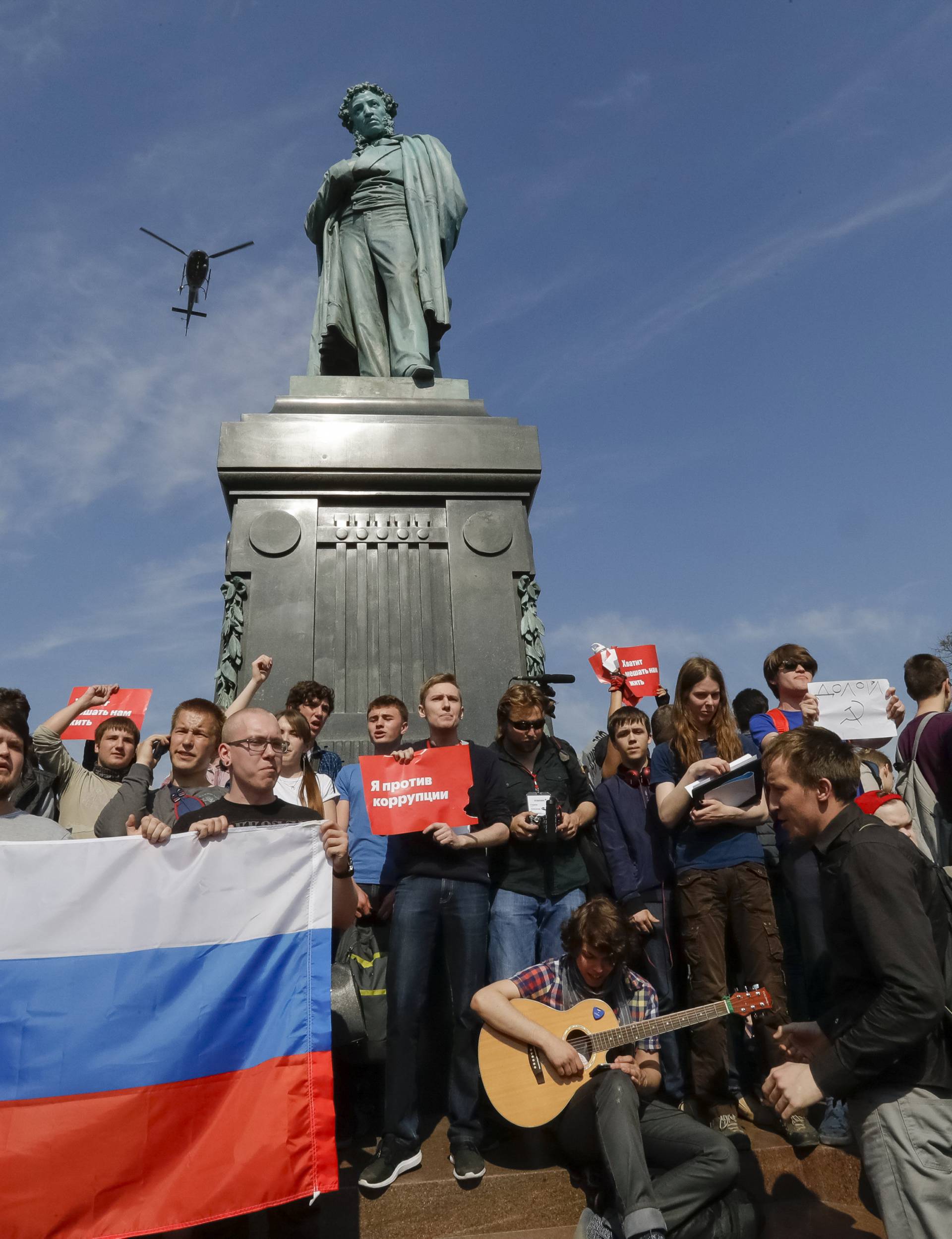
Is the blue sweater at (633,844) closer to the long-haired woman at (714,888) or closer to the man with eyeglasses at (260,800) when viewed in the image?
the long-haired woman at (714,888)

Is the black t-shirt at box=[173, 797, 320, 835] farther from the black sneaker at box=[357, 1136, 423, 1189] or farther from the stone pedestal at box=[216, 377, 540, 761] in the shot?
the stone pedestal at box=[216, 377, 540, 761]

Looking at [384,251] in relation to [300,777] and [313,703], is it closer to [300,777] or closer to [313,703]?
[313,703]

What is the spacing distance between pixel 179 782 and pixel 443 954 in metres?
1.54

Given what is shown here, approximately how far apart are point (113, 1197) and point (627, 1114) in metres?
1.88

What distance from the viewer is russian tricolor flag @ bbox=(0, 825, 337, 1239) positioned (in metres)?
3.31

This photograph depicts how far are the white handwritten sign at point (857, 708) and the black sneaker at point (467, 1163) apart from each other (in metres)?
3.36

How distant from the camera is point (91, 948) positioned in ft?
11.9

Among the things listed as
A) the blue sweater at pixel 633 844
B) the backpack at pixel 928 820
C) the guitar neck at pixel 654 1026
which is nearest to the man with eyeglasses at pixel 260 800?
the guitar neck at pixel 654 1026

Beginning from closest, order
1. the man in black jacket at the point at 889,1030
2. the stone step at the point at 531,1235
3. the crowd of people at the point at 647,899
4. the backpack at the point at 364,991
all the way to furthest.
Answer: the man in black jacket at the point at 889,1030 < the crowd of people at the point at 647,899 < the stone step at the point at 531,1235 < the backpack at the point at 364,991

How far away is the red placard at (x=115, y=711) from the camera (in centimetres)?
743

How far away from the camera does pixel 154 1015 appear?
11.7 feet

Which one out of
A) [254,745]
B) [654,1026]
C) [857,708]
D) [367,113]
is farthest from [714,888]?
[367,113]

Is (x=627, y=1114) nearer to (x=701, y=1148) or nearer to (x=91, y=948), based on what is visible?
(x=701, y=1148)

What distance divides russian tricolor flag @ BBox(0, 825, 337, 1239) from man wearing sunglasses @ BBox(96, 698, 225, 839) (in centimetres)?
65
